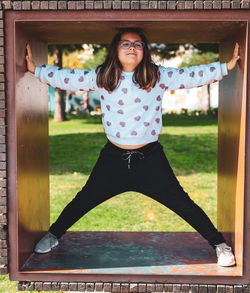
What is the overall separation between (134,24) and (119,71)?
38 cm

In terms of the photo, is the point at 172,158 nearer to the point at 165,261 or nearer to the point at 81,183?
the point at 81,183

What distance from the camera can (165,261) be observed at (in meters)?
3.30

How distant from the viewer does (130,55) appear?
3234mm

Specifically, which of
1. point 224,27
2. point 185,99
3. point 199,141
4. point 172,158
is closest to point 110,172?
point 224,27

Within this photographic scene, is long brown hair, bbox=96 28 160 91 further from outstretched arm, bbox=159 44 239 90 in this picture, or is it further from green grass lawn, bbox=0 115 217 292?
green grass lawn, bbox=0 115 217 292

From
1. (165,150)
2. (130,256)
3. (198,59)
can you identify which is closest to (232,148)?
(130,256)

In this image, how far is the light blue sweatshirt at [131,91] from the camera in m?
3.23

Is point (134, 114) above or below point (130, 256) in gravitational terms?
above

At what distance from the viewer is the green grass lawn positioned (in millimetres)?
5490

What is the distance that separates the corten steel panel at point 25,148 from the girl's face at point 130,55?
700 millimetres

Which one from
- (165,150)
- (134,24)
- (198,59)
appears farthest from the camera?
(198,59)

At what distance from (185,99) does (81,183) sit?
1238 inches

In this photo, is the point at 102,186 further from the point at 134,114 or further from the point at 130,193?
the point at 130,193

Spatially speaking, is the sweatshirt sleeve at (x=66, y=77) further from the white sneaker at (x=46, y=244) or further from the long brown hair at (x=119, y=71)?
the white sneaker at (x=46, y=244)
